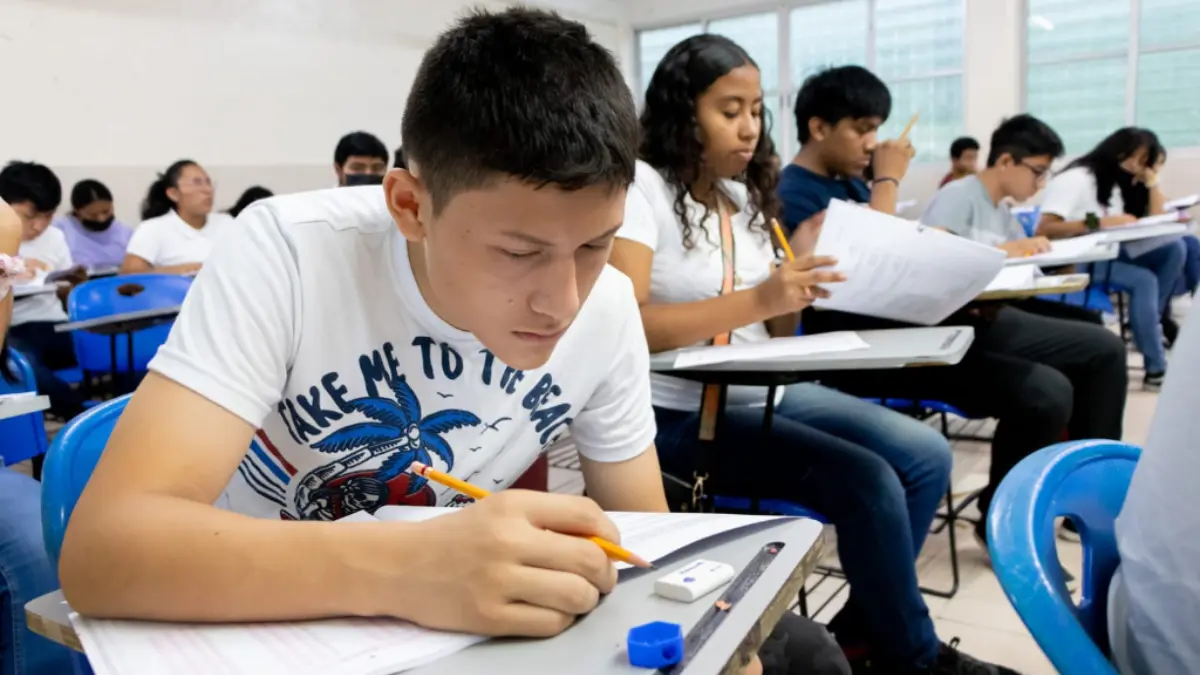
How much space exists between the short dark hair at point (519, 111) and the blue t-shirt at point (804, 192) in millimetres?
1382

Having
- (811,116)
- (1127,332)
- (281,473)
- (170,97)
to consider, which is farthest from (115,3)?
(1127,332)

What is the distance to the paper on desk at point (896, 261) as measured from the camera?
4.83ft

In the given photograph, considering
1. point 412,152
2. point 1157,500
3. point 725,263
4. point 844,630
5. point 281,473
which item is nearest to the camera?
point 1157,500

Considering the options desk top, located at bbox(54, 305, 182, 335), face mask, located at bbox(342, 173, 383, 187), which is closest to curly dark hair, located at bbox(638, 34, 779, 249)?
desk top, located at bbox(54, 305, 182, 335)

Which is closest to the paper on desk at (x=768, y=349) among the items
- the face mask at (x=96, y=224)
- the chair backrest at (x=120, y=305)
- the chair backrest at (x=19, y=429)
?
the chair backrest at (x=19, y=429)

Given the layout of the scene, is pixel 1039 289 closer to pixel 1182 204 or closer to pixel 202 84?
pixel 1182 204

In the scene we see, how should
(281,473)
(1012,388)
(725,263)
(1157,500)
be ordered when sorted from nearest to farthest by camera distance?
1. (1157,500)
2. (281,473)
3. (725,263)
4. (1012,388)

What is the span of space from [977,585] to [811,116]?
125cm

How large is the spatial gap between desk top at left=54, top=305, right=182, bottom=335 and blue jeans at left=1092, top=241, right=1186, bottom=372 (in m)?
3.64

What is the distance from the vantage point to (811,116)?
2.23 meters

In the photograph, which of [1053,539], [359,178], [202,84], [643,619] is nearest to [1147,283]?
[359,178]

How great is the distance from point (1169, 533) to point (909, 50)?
804 centimetres

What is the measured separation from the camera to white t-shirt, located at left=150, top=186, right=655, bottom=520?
2.39 ft

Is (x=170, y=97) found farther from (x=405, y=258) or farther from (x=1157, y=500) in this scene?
(x=1157, y=500)
